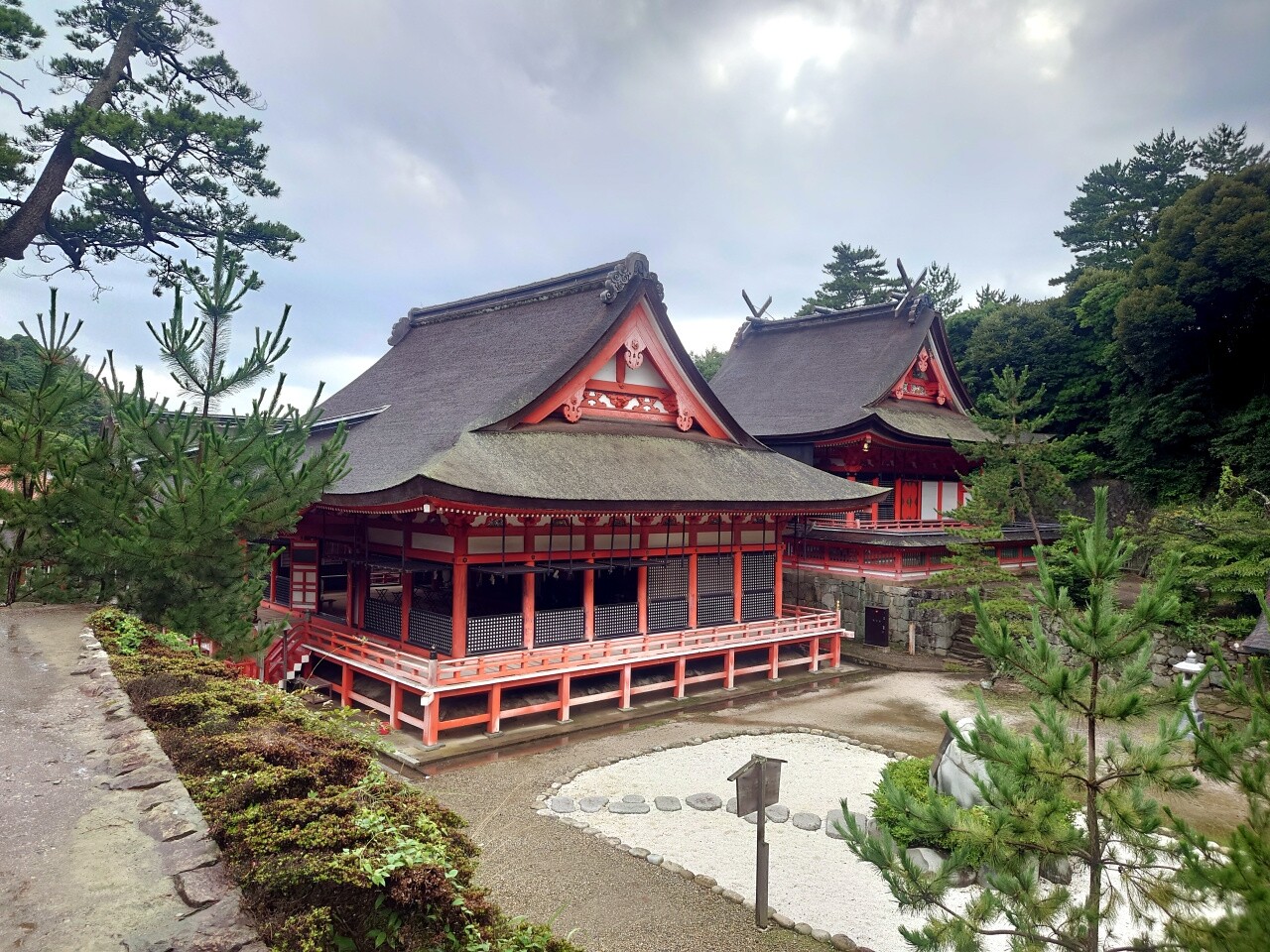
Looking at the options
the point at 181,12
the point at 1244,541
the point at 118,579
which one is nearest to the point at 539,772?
the point at 118,579

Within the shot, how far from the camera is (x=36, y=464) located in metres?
9.84

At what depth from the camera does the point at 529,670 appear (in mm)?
13758

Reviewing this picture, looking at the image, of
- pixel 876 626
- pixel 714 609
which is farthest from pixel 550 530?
pixel 876 626

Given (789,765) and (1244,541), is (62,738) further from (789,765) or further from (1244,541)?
(1244,541)

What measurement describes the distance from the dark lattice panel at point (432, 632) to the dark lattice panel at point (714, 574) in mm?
6012

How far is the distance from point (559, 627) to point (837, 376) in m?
17.3

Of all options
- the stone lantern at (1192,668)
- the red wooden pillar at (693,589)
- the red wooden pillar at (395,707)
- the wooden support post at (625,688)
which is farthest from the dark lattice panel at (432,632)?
the stone lantern at (1192,668)

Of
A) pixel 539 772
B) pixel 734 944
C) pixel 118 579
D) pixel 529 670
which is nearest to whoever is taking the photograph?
pixel 734 944

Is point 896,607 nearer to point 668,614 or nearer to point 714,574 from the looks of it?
point 714,574

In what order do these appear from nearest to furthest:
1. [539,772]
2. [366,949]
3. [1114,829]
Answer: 1. [366,949]
2. [1114,829]
3. [539,772]

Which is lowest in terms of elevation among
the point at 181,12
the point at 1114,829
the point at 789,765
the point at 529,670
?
the point at 789,765

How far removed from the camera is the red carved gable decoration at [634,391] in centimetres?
1642

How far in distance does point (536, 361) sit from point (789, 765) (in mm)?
9980

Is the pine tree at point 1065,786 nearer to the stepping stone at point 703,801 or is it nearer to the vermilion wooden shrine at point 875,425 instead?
the stepping stone at point 703,801
